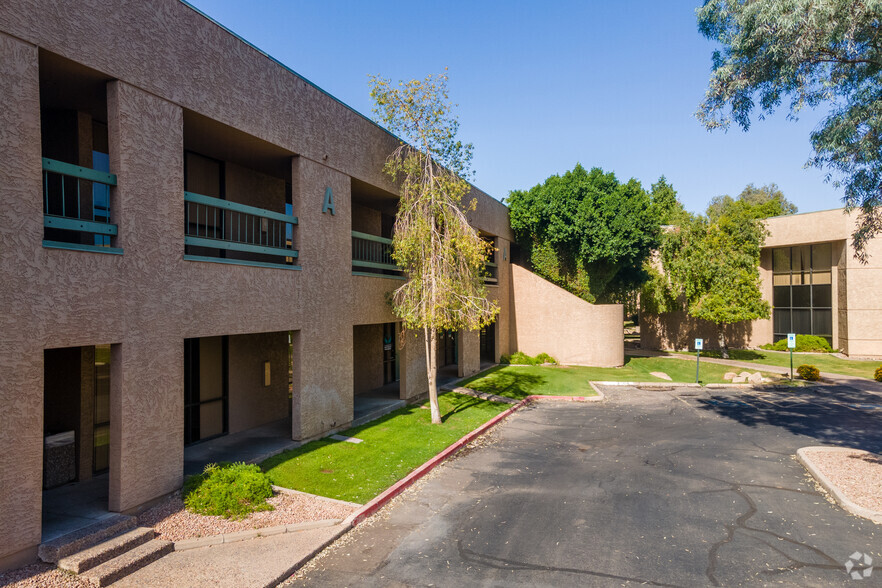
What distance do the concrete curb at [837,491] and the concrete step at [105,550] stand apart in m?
12.5

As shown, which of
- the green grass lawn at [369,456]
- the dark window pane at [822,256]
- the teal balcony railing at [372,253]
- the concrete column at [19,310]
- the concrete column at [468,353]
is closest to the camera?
the concrete column at [19,310]

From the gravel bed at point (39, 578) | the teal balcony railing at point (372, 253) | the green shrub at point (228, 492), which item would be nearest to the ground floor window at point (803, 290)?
the teal balcony railing at point (372, 253)

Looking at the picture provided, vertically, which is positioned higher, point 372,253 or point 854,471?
→ point 372,253

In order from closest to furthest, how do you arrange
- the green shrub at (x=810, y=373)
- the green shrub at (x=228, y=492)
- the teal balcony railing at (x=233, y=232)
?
the green shrub at (x=228, y=492) → the teal balcony railing at (x=233, y=232) → the green shrub at (x=810, y=373)

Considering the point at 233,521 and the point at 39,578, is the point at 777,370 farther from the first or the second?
the point at 39,578

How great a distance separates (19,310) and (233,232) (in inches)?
270

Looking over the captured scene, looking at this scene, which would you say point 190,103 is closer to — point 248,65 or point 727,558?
point 248,65

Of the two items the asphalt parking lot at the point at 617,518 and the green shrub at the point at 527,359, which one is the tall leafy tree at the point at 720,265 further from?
the asphalt parking lot at the point at 617,518

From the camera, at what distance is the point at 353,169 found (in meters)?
14.5

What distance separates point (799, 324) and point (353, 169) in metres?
36.3

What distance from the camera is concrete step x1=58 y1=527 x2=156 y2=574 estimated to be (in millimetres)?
6586

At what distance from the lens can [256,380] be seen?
1434 centimetres

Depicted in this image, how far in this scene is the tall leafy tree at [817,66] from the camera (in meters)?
10.4

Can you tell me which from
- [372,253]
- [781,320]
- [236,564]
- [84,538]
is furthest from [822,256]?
[84,538]
